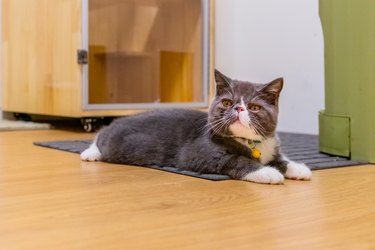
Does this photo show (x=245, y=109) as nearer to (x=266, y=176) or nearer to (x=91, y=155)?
(x=266, y=176)

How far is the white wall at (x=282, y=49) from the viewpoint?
8.74 ft

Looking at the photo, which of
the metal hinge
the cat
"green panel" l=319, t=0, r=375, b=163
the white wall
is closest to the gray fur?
the cat

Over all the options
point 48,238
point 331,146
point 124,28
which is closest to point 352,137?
point 331,146

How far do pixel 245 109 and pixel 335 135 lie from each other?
0.61 meters

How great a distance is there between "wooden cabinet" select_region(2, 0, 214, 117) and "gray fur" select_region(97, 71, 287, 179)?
3.18ft

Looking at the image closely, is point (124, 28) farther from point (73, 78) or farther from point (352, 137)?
point (352, 137)

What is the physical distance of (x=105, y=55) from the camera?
2.64 m

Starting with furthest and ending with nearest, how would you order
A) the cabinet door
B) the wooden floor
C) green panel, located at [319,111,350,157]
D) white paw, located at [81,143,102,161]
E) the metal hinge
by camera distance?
the cabinet door < the metal hinge < green panel, located at [319,111,350,157] < white paw, located at [81,143,102,161] < the wooden floor

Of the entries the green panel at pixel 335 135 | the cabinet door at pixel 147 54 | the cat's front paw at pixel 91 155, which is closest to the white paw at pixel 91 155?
the cat's front paw at pixel 91 155

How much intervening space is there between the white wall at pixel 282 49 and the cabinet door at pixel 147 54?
0.23 meters

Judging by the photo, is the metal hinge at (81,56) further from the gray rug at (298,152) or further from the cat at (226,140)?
the cat at (226,140)

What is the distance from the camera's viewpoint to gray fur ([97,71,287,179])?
4.39 ft

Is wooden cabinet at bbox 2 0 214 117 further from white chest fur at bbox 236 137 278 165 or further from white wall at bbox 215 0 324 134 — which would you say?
white chest fur at bbox 236 137 278 165

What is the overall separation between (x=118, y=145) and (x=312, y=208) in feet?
2.31
